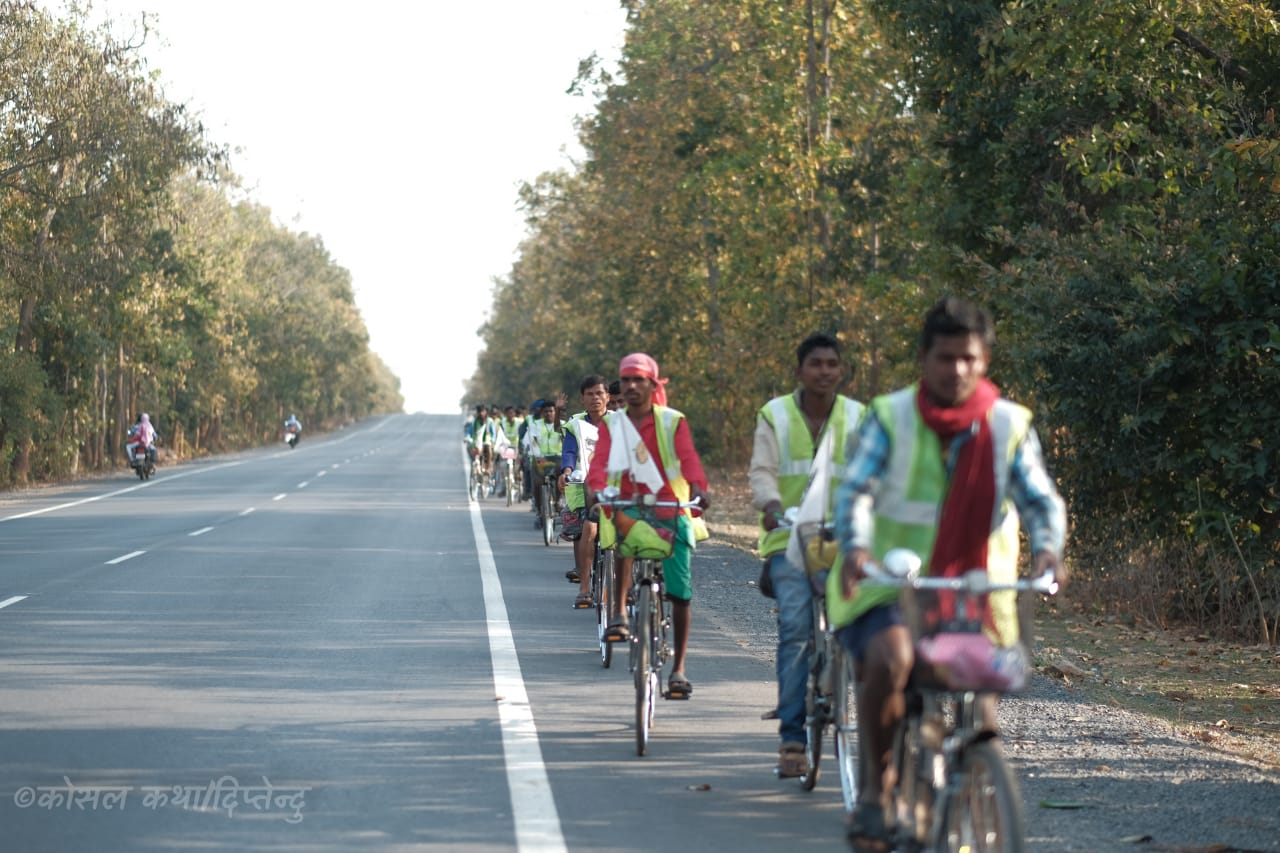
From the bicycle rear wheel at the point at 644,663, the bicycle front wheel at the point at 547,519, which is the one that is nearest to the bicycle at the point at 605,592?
the bicycle rear wheel at the point at 644,663

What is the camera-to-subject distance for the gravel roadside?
6613 millimetres

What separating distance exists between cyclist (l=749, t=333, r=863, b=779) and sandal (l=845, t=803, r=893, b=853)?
224 centimetres

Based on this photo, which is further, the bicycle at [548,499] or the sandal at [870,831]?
the bicycle at [548,499]

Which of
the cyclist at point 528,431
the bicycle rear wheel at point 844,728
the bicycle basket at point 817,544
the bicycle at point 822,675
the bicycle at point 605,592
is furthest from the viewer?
the cyclist at point 528,431

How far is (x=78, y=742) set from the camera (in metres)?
8.17

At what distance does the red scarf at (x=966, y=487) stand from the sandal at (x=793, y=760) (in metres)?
2.30

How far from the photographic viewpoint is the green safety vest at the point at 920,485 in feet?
16.9

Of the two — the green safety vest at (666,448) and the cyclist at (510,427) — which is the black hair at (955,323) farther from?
the cyclist at (510,427)

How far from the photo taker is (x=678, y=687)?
870 centimetres

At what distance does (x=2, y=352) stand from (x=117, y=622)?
93.1 feet

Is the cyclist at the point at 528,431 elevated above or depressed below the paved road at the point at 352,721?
above

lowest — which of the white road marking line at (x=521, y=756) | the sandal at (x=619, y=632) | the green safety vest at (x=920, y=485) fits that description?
the white road marking line at (x=521, y=756)

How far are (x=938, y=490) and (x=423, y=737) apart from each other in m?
4.01

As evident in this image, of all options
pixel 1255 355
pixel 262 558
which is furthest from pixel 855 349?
pixel 1255 355
